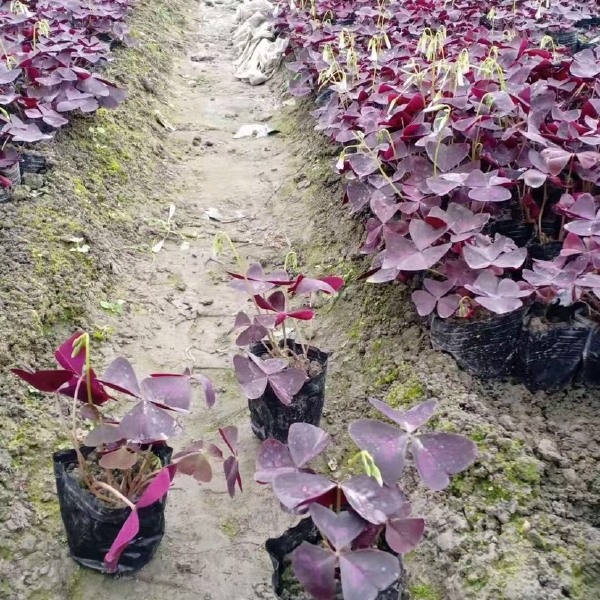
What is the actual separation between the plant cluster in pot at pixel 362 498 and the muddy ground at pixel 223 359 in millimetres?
430

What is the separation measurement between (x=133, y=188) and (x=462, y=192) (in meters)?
2.35

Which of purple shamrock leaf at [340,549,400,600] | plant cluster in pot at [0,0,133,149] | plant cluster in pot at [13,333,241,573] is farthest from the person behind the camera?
plant cluster in pot at [0,0,133,149]

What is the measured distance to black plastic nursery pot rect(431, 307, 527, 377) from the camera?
2199mm

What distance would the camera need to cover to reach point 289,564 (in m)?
1.62

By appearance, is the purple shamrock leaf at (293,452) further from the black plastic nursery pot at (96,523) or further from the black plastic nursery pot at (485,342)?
the black plastic nursery pot at (485,342)

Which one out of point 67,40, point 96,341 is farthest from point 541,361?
point 67,40

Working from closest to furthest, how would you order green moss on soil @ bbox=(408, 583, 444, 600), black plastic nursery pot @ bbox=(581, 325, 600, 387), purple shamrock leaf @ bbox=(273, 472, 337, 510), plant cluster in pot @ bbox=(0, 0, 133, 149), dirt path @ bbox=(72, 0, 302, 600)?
purple shamrock leaf @ bbox=(273, 472, 337, 510), green moss on soil @ bbox=(408, 583, 444, 600), dirt path @ bbox=(72, 0, 302, 600), black plastic nursery pot @ bbox=(581, 325, 600, 387), plant cluster in pot @ bbox=(0, 0, 133, 149)

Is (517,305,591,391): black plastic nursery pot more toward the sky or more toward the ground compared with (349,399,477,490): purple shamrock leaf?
more toward the ground

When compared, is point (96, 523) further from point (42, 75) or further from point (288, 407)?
point (42, 75)

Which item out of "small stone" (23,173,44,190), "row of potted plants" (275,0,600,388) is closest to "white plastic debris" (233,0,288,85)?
"row of potted plants" (275,0,600,388)

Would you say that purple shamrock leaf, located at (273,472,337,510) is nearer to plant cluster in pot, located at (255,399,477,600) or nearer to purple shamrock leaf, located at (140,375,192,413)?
plant cluster in pot, located at (255,399,477,600)

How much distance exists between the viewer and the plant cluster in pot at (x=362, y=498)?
1301mm

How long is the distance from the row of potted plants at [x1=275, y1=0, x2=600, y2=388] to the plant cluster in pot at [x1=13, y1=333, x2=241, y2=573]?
0.91 m

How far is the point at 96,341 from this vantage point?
289 centimetres
